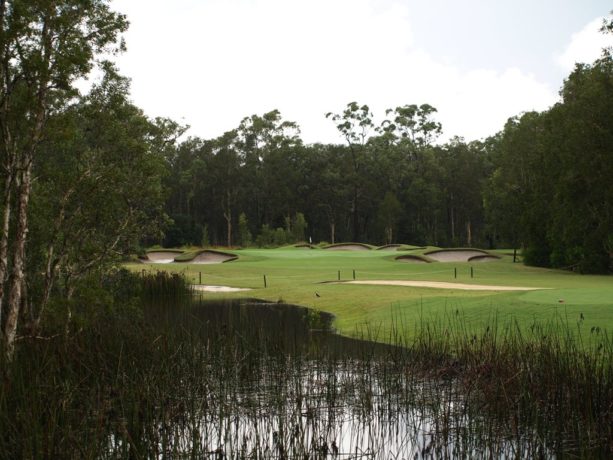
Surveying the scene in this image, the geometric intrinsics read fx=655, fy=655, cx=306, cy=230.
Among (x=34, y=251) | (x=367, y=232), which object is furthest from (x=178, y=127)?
(x=34, y=251)

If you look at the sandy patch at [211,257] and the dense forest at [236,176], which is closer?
the dense forest at [236,176]

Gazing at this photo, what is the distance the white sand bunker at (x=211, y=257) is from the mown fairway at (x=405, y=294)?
206cm

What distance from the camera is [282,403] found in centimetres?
805

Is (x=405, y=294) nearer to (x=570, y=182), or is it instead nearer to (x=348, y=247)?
(x=570, y=182)

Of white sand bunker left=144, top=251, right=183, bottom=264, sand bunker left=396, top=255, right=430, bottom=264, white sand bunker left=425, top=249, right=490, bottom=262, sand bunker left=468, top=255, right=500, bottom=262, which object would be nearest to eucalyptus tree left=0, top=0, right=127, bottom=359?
sand bunker left=396, top=255, right=430, bottom=264

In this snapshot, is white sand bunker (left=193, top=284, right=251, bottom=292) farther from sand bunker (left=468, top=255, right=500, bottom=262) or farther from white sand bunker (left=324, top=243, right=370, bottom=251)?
white sand bunker (left=324, top=243, right=370, bottom=251)

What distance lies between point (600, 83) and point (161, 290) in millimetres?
18861

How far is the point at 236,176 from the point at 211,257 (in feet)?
94.3

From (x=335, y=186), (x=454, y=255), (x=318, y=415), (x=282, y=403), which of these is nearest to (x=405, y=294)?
(x=282, y=403)

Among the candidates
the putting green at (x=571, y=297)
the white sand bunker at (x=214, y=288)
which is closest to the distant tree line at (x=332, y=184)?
the white sand bunker at (x=214, y=288)

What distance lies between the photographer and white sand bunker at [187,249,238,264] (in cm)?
4478

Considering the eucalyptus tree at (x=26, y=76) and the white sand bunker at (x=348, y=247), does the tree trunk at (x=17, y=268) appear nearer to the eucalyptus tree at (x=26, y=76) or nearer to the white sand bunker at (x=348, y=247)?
the eucalyptus tree at (x=26, y=76)

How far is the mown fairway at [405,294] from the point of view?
1384cm

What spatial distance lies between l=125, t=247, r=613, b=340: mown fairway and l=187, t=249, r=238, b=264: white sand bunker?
2056 mm
